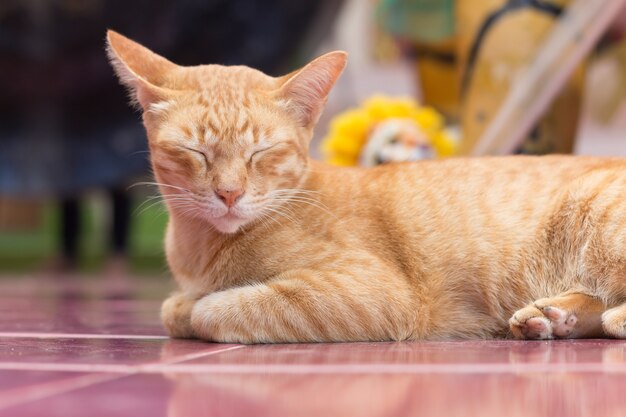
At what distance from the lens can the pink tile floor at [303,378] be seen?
41.5 inches

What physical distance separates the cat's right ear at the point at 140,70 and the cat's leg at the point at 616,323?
0.96 metres

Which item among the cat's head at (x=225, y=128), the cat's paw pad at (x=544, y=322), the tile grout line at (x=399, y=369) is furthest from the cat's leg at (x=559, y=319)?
the cat's head at (x=225, y=128)

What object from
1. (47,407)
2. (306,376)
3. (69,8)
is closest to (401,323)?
(306,376)

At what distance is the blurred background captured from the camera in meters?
3.31

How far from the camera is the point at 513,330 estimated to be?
5.94 feet

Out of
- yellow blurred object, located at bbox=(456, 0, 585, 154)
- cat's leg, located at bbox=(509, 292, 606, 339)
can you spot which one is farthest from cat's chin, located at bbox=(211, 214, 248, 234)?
yellow blurred object, located at bbox=(456, 0, 585, 154)

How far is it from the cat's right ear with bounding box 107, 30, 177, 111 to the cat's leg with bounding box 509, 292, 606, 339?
826 millimetres

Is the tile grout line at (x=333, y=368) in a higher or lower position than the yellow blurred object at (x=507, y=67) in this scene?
lower

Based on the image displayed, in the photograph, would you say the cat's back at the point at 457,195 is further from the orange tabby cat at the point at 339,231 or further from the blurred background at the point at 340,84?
the blurred background at the point at 340,84

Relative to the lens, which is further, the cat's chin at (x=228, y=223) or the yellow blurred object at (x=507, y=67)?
the yellow blurred object at (x=507, y=67)

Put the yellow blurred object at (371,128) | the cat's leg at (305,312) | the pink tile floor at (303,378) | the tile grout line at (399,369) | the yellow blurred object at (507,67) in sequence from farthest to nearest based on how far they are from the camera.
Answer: the yellow blurred object at (371,128) → the yellow blurred object at (507,67) → the cat's leg at (305,312) → the tile grout line at (399,369) → the pink tile floor at (303,378)

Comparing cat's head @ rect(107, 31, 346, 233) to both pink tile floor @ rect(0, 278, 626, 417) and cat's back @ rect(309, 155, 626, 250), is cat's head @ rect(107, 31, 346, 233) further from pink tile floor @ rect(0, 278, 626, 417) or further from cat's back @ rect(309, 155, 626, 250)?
pink tile floor @ rect(0, 278, 626, 417)

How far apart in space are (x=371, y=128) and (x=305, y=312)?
6.19ft

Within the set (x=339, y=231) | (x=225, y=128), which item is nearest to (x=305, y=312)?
(x=339, y=231)
